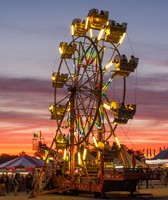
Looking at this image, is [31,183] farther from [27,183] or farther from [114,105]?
[114,105]

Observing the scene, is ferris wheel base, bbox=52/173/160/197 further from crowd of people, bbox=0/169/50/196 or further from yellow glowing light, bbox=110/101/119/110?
yellow glowing light, bbox=110/101/119/110

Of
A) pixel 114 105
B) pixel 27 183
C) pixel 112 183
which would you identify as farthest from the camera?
pixel 27 183

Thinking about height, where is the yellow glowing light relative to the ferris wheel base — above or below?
above

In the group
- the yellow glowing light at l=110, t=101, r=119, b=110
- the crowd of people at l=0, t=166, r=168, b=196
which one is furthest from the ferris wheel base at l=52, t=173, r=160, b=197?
the yellow glowing light at l=110, t=101, r=119, b=110

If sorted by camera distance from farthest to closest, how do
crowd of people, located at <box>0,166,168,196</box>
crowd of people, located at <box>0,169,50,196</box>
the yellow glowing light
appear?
crowd of people, located at <box>0,169,50,196</box>
crowd of people, located at <box>0,166,168,196</box>
the yellow glowing light

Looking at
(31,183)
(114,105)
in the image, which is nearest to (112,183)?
(114,105)

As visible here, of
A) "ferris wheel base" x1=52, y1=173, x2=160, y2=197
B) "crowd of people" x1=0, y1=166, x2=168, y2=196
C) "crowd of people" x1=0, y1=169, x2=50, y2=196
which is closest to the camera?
"ferris wheel base" x1=52, y1=173, x2=160, y2=197

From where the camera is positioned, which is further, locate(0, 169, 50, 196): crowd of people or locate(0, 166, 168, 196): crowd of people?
locate(0, 169, 50, 196): crowd of people

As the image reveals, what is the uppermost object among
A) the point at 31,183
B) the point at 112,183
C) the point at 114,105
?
the point at 114,105

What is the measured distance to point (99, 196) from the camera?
2494 centimetres

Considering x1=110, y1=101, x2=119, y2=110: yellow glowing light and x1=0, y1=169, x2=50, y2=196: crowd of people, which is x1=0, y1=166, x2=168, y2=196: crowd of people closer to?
x1=0, y1=169, x2=50, y2=196: crowd of people

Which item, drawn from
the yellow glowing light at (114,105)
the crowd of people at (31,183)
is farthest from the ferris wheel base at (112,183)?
the yellow glowing light at (114,105)

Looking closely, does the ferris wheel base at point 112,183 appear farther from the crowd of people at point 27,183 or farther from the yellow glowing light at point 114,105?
the yellow glowing light at point 114,105

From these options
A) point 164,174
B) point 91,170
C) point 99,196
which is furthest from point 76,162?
point 164,174
